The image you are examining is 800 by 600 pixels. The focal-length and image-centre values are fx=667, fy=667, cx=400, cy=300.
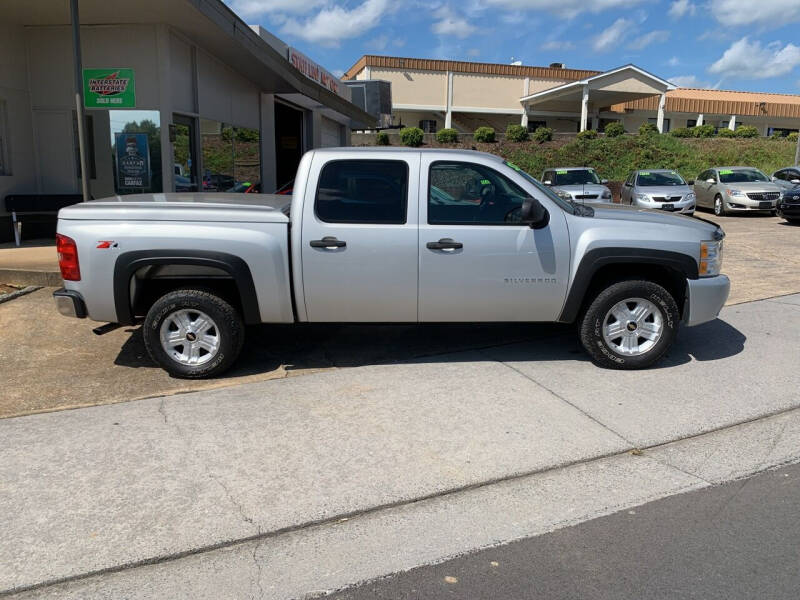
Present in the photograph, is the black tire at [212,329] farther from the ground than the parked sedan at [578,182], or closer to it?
closer to it

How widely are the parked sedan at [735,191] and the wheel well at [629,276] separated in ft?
52.1

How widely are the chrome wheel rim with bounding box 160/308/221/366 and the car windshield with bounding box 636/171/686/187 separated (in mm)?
16075

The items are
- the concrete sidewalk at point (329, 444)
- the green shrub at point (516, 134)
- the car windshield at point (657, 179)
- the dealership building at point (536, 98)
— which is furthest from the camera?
the dealership building at point (536, 98)


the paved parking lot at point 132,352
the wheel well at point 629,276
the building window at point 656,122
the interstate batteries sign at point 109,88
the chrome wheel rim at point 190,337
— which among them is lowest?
the paved parking lot at point 132,352

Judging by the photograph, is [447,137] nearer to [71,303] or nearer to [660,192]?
[660,192]

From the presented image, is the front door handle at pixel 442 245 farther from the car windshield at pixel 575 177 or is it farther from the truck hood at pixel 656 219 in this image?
the car windshield at pixel 575 177

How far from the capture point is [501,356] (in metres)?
6.29

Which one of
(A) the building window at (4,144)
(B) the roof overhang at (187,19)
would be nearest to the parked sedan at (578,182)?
(B) the roof overhang at (187,19)

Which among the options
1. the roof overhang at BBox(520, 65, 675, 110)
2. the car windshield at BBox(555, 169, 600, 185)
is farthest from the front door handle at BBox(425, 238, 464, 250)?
the roof overhang at BBox(520, 65, 675, 110)

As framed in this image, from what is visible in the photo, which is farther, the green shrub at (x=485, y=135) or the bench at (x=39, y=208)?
the green shrub at (x=485, y=135)

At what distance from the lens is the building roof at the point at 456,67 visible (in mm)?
42438

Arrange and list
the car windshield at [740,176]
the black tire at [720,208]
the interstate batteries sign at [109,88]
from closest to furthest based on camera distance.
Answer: the interstate batteries sign at [109,88] → the black tire at [720,208] → the car windshield at [740,176]

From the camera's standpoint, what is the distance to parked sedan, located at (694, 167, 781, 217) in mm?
19500

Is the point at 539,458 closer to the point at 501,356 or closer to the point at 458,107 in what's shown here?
the point at 501,356
